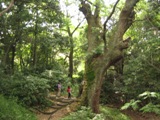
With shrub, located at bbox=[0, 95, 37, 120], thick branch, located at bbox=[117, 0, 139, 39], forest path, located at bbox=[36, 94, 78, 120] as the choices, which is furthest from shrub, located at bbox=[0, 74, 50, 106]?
thick branch, located at bbox=[117, 0, 139, 39]

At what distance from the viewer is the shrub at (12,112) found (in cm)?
976

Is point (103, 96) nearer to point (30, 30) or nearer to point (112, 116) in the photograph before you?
point (112, 116)

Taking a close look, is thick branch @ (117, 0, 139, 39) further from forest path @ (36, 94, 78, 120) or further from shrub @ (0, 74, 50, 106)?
shrub @ (0, 74, 50, 106)

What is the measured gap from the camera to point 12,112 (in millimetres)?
10609

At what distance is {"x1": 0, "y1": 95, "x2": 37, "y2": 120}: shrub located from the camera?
9.76 meters

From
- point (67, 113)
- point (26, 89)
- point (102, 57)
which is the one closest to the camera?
point (102, 57)

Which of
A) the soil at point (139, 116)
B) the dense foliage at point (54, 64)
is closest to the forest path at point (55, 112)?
the dense foliage at point (54, 64)

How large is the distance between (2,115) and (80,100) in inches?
190

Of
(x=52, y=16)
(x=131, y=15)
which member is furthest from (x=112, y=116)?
(x=52, y=16)

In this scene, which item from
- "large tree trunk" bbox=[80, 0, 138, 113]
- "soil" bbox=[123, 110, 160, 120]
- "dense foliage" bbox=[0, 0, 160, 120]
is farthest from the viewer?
"soil" bbox=[123, 110, 160, 120]

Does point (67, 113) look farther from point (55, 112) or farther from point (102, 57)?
point (102, 57)

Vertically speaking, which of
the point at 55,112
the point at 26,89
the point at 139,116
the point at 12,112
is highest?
the point at 26,89

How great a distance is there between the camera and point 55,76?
19.5 meters

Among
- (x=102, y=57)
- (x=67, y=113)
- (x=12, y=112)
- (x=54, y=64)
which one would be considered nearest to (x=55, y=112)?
(x=67, y=113)
